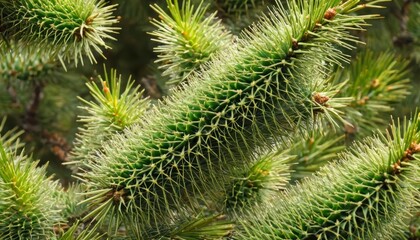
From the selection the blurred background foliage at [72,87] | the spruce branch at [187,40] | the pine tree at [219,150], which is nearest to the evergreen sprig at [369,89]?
the blurred background foliage at [72,87]

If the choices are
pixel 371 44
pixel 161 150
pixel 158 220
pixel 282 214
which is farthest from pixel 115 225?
pixel 371 44

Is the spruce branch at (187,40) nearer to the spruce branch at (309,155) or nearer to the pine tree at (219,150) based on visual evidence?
the pine tree at (219,150)

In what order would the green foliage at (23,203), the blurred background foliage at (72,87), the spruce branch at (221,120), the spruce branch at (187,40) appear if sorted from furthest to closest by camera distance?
1. the blurred background foliage at (72,87)
2. the spruce branch at (187,40)
3. the green foliage at (23,203)
4. the spruce branch at (221,120)

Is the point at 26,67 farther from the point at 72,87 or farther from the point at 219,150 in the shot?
the point at 219,150

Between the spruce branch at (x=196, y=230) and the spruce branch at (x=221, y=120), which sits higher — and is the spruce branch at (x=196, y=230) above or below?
below

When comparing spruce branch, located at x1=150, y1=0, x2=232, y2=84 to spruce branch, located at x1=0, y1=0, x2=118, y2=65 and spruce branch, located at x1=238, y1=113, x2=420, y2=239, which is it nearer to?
spruce branch, located at x1=0, y1=0, x2=118, y2=65

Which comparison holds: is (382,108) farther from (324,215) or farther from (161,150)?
(161,150)
